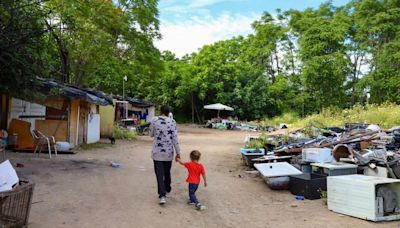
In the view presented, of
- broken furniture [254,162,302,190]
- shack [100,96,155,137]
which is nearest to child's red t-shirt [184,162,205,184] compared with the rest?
broken furniture [254,162,302,190]

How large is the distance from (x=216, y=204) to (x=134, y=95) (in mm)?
37825

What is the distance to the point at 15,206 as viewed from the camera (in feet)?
15.0

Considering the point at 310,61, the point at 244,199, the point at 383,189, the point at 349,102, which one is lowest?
the point at 244,199

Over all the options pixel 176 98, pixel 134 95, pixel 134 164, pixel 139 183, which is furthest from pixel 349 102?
pixel 139 183

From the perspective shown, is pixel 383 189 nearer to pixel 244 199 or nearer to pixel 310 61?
pixel 244 199

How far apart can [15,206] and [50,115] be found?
36.1 feet

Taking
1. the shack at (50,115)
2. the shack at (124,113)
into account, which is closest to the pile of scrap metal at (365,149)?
the shack at (50,115)

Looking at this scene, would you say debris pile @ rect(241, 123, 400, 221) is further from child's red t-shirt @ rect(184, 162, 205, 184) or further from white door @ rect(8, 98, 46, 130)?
white door @ rect(8, 98, 46, 130)

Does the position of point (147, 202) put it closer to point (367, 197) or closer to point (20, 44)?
point (367, 197)

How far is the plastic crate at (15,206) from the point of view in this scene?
4.40 metres

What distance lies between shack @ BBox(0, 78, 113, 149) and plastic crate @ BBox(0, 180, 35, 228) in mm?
9020

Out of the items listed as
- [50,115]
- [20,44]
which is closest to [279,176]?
[20,44]

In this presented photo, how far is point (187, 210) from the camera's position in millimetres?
6453

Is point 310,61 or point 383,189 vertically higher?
point 310,61
